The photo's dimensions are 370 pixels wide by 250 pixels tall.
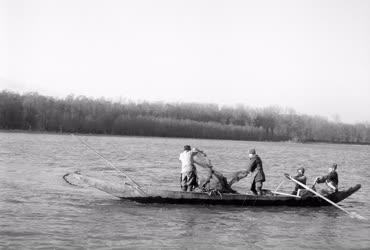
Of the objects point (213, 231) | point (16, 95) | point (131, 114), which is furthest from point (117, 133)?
point (213, 231)

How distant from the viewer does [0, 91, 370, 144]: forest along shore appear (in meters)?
92.2

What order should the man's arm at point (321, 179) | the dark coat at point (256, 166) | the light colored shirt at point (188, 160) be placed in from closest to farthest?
1. the dark coat at point (256, 166)
2. the light colored shirt at point (188, 160)
3. the man's arm at point (321, 179)

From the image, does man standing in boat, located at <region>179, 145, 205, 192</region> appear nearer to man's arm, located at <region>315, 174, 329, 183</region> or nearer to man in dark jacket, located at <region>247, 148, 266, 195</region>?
man in dark jacket, located at <region>247, 148, 266, 195</region>

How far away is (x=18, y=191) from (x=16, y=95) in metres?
84.2

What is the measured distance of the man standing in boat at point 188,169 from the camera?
16828mm

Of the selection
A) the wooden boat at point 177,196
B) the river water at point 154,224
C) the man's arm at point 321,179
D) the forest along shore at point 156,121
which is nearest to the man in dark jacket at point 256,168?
the wooden boat at point 177,196

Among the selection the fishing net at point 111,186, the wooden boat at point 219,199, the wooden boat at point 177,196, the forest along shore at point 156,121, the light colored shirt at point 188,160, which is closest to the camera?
the fishing net at point 111,186

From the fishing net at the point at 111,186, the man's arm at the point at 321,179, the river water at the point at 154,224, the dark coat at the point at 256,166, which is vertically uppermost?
the dark coat at the point at 256,166

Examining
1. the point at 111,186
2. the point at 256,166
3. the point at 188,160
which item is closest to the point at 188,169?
the point at 188,160

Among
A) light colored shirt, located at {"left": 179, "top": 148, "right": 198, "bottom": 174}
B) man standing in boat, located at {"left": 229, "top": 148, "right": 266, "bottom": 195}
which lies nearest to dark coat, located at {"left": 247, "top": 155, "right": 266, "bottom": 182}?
man standing in boat, located at {"left": 229, "top": 148, "right": 266, "bottom": 195}

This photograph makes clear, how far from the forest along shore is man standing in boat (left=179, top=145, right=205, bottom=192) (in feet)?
258

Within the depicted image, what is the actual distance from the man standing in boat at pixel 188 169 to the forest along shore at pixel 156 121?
78.5 metres

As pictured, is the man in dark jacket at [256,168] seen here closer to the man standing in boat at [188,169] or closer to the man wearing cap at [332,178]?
the man standing in boat at [188,169]

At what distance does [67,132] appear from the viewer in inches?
3652
